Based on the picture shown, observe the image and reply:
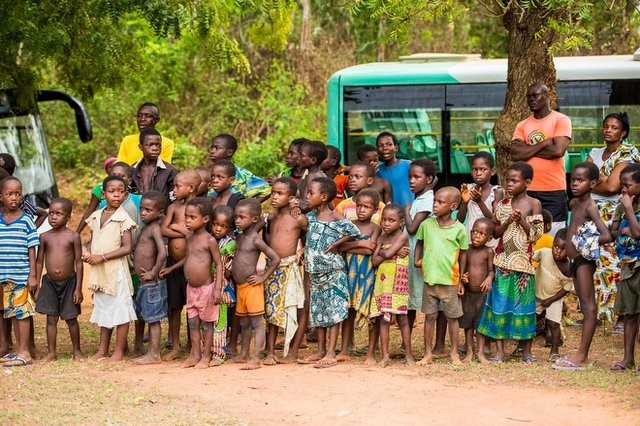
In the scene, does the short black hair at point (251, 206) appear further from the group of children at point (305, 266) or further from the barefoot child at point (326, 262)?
the barefoot child at point (326, 262)

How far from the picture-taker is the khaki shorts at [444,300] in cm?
800

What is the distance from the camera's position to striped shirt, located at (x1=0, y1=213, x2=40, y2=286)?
8203mm

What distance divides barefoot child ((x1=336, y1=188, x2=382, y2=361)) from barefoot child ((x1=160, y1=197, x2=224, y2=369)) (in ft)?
3.10

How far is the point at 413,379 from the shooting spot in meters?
7.58

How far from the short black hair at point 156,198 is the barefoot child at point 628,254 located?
3.27 metres

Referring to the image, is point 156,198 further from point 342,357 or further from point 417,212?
point 417,212

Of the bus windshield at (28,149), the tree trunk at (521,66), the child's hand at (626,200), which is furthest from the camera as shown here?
the bus windshield at (28,149)

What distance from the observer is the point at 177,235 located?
824 cm

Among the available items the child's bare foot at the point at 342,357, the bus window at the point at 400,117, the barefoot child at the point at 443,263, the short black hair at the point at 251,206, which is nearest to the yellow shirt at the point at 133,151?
the short black hair at the point at 251,206

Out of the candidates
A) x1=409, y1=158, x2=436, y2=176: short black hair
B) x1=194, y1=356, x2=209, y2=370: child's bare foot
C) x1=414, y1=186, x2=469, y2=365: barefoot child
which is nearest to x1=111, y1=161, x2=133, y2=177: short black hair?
x1=194, y1=356, x2=209, y2=370: child's bare foot

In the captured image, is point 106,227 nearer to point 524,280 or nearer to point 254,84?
point 524,280

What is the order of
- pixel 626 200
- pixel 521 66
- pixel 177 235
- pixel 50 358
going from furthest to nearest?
pixel 521 66 → pixel 50 358 → pixel 177 235 → pixel 626 200

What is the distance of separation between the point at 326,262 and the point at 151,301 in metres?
1.35

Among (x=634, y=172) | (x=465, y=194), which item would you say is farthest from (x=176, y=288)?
(x=634, y=172)
